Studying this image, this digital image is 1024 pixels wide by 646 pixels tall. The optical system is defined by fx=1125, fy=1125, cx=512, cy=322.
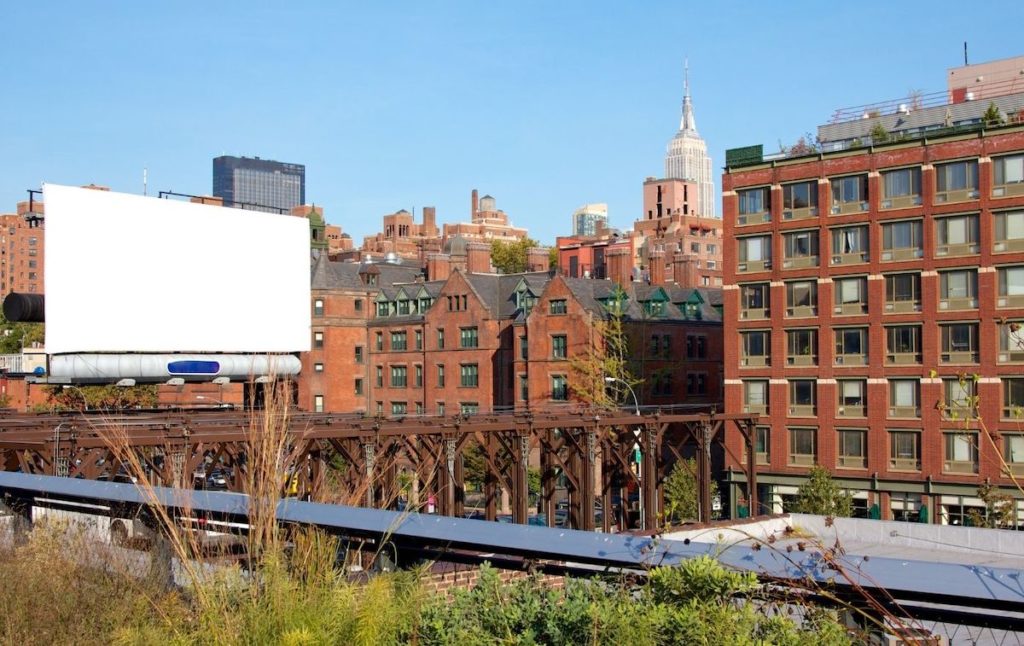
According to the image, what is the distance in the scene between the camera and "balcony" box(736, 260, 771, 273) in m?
57.8

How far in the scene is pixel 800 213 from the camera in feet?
185

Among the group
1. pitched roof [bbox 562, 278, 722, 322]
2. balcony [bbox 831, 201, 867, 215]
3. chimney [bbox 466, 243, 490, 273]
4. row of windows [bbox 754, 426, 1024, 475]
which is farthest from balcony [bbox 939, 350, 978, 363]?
chimney [bbox 466, 243, 490, 273]

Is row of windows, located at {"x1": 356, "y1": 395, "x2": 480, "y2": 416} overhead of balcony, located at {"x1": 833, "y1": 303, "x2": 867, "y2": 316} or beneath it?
beneath

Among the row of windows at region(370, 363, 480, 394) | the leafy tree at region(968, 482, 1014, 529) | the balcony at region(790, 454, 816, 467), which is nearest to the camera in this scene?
the leafy tree at region(968, 482, 1014, 529)

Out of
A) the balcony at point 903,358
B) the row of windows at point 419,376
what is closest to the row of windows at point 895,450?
the balcony at point 903,358

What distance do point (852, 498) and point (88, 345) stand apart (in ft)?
116

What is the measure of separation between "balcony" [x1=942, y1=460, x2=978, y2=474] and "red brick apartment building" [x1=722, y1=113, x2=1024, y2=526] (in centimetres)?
5

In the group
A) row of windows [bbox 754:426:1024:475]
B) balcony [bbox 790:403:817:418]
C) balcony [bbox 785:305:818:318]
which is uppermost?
balcony [bbox 785:305:818:318]

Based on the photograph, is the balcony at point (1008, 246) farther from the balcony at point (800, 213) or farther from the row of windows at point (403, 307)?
the row of windows at point (403, 307)

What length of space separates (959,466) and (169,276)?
36.6 meters

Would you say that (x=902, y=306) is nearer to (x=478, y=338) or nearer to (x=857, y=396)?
(x=857, y=396)

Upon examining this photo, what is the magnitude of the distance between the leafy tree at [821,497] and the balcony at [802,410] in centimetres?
348

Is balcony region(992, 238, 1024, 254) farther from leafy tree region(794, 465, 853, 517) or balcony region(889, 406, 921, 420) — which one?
leafy tree region(794, 465, 853, 517)

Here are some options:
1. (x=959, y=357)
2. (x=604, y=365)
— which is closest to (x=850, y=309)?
(x=959, y=357)
